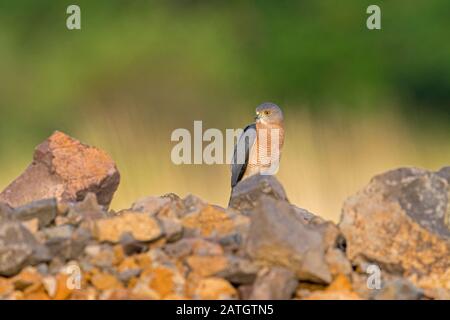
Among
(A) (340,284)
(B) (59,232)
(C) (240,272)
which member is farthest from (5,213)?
(A) (340,284)

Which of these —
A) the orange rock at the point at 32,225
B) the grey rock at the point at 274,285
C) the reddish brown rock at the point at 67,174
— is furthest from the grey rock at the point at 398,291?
the reddish brown rock at the point at 67,174

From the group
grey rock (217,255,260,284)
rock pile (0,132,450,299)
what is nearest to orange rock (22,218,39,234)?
rock pile (0,132,450,299)

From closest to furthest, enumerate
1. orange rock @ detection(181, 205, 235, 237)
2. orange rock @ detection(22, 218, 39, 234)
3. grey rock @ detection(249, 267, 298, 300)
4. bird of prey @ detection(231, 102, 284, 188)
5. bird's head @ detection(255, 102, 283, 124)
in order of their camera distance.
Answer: grey rock @ detection(249, 267, 298, 300) → orange rock @ detection(22, 218, 39, 234) → orange rock @ detection(181, 205, 235, 237) → bird of prey @ detection(231, 102, 284, 188) → bird's head @ detection(255, 102, 283, 124)

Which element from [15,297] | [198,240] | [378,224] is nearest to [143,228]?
[198,240]

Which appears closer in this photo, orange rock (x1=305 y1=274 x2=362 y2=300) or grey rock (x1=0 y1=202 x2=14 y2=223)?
orange rock (x1=305 y1=274 x2=362 y2=300)

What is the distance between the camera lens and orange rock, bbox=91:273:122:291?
5.44 metres

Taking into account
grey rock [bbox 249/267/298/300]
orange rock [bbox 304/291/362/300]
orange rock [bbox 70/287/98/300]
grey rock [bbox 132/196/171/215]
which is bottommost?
orange rock [bbox 304/291/362/300]

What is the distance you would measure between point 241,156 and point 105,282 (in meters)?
3.76

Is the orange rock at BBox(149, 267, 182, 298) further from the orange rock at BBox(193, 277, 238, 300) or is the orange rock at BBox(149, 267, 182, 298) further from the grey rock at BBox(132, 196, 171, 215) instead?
the grey rock at BBox(132, 196, 171, 215)

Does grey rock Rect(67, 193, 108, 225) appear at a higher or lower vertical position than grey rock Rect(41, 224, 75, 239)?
higher

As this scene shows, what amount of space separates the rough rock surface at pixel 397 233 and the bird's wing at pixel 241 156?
3.13 meters

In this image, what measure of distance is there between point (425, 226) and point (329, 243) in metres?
0.48

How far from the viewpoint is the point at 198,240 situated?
5.64 meters
